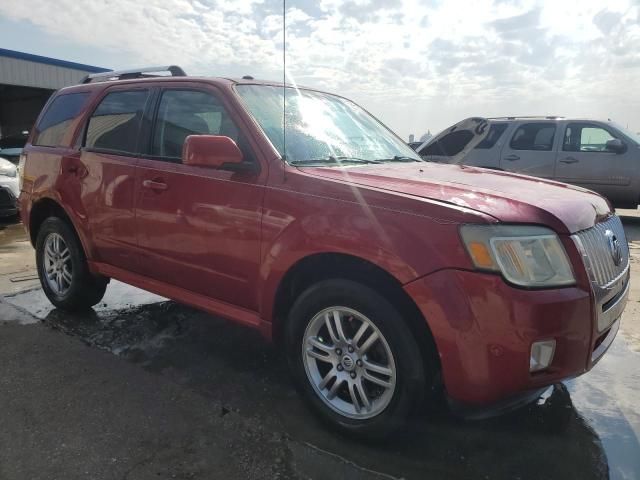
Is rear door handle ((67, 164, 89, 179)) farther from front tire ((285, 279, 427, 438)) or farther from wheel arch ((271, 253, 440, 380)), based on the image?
front tire ((285, 279, 427, 438))

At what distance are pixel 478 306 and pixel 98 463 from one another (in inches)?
72.9

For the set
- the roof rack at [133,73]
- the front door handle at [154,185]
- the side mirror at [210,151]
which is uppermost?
the roof rack at [133,73]

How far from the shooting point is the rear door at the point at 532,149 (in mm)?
9227

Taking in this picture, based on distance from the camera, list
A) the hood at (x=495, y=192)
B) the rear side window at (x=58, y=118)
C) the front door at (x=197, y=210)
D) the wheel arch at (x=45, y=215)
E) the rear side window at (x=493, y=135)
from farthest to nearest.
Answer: the rear side window at (x=493, y=135) → the rear side window at (x=58, y=118) → the wheel arch at (x=45, y=215) → the front door at (x=197, y=210) → the hood at (x=495, y=192)

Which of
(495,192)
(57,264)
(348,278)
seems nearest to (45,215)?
(57,264)

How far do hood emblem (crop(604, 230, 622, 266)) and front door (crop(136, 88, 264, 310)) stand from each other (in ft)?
5.87

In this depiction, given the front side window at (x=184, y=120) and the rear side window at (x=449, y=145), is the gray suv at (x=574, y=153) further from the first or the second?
the front side window at (x=184, y=120)

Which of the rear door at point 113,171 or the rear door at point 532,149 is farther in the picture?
the rear door at point 532,149

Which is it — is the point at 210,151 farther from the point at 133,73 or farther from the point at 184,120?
the point at 133,73

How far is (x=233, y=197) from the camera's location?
2922mm

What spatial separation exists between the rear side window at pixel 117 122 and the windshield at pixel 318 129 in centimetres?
91

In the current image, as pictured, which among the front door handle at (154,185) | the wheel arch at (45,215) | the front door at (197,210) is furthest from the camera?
the wheel arch at (45,215)

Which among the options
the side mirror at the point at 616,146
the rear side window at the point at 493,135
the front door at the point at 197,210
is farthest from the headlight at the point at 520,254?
the side mirror at the point at 616,146

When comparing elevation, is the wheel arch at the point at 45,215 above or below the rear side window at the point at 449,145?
below
